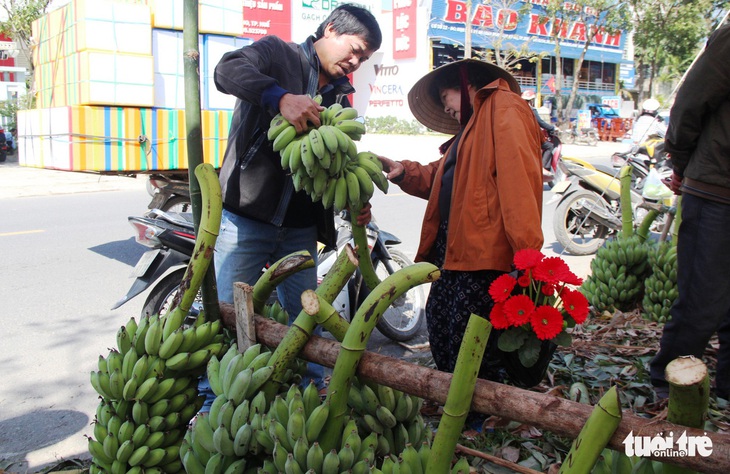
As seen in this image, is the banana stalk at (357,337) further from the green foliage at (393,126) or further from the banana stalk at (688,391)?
the green foliage at (393,126)

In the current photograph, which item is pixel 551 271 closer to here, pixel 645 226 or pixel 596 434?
pixel 596 434

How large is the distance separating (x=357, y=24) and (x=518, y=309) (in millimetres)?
1388

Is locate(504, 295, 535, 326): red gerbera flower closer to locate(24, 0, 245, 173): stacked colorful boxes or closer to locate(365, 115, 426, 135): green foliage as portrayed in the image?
locate(24, 0, 245, 173): stacked colorful boxes

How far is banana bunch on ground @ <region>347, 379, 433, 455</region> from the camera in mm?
1530

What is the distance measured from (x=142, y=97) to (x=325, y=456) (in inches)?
201

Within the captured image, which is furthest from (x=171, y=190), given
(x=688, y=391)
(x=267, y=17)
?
(x=267, y=17)

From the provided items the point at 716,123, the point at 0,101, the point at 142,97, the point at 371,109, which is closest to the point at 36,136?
the point at 142,97

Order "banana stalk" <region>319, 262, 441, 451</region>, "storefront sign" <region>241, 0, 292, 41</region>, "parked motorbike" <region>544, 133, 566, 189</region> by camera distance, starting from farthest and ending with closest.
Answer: "storefront sign" <region>241, 0, 292, 41</region>
"parked motorbike" <region>544, 133, 566, 189</region>
"banana stalk" <region>319, 262, 441, 451</region>

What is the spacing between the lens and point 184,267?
409 cm

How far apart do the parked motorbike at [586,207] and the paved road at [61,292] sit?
30 centimetres

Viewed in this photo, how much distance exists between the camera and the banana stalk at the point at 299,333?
161 cm

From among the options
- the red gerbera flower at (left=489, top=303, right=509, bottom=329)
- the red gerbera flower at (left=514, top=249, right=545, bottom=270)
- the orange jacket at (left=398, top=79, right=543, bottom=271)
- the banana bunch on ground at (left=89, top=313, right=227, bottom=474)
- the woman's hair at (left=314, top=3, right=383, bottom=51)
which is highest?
the woman's hair at (left=314, top=3, right=383, bottom=51)

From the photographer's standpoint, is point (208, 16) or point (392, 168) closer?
point (392, 168)

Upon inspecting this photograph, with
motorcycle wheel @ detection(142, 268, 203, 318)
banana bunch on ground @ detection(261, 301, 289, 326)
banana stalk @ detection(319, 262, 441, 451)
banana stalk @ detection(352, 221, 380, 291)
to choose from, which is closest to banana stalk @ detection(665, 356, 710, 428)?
banana stalk @ detection(319, 262, 441, 451)
